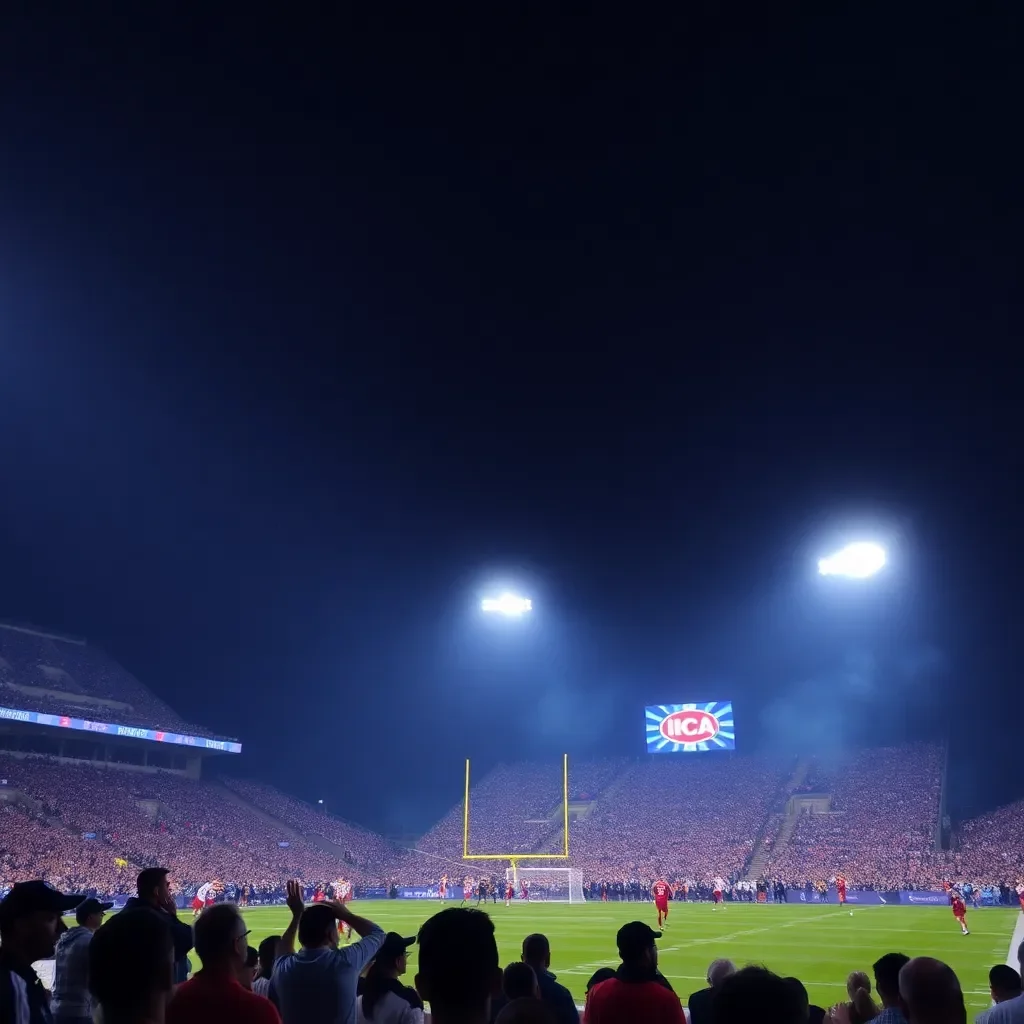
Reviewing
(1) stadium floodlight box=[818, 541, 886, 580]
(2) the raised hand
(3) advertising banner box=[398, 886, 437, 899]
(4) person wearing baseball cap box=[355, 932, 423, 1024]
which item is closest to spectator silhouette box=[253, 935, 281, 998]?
(2) the raised hand

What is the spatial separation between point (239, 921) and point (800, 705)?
67087 millimetres

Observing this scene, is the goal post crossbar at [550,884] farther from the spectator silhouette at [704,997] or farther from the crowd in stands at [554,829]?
the spectator silhouette at [704,997]

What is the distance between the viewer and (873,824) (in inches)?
2103

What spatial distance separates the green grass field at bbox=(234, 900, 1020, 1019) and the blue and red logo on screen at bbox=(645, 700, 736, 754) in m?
24.5

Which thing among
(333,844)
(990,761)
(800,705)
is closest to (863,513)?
(990,761)

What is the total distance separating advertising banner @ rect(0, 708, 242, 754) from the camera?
4865cm

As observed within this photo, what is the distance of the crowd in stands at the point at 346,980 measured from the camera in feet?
Answer: 9.24

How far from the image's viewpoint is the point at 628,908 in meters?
39.7

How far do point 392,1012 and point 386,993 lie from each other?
0.33 ft

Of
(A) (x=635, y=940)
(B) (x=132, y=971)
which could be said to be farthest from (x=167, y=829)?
(B) (x=132, y=971)

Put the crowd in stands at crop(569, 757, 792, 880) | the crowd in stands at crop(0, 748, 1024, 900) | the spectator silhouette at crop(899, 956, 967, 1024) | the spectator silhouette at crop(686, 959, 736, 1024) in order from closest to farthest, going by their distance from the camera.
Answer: the spectator silhouette at crop(899, 956, 967, 1024)
the spectator silhouette at crop(686, 959, 736, 1024)
the crowd in stands at crop(0, 748, 1024, 900)
the crowd in stands at crop(569, 757, 792, 880)

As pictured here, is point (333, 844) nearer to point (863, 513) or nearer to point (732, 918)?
point (732, 918)

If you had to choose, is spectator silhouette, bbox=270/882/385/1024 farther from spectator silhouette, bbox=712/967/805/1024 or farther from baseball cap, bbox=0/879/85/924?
spectator silhouette, bbox=712/967/805/1024

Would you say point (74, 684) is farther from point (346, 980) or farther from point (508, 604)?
point (346, 980)
